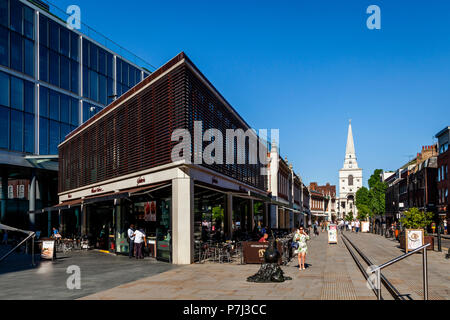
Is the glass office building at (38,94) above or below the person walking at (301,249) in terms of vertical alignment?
above

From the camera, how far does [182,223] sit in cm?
1905

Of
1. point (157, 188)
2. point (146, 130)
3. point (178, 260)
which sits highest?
point (146, 130)

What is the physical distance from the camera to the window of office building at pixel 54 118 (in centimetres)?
4206

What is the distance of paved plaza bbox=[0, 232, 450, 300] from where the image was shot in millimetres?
10859

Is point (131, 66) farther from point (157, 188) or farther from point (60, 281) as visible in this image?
point (60, 281)

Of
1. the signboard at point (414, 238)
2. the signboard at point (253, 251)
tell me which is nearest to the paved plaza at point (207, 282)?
the signboard at point (253, 251)

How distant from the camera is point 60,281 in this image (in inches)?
550

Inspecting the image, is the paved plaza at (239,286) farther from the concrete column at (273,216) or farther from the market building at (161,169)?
the concrete column at (273,216)

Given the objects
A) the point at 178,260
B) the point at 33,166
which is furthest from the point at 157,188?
the point at 33,166

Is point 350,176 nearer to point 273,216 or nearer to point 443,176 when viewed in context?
point 443,176

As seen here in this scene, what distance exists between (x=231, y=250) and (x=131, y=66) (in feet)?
138

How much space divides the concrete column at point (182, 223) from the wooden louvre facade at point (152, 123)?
174cm

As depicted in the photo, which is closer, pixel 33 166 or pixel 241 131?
pixel 241 131

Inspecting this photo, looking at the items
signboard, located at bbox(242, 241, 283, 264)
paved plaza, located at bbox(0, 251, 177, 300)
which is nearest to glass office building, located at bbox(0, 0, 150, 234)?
paved plaza, located at bbox(0, 251, 177, 300)
